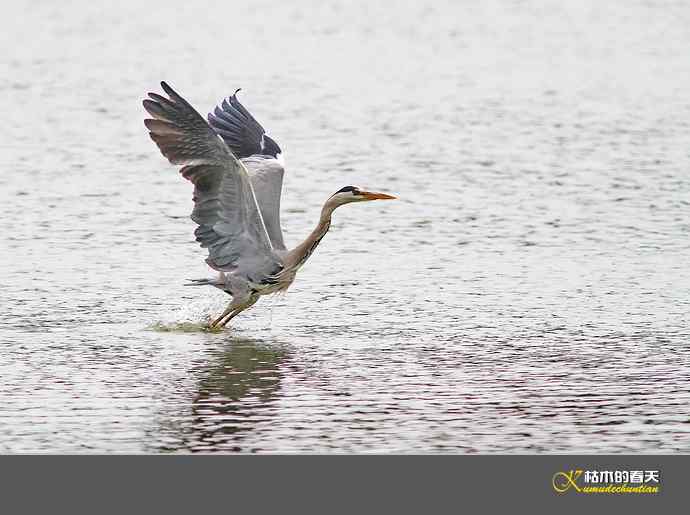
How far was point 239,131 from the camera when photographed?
13133 mm

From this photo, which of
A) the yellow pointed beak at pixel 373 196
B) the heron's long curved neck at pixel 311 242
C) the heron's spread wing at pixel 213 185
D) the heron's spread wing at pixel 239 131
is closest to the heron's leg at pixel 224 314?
the heron's spread wing at pixel 213 185

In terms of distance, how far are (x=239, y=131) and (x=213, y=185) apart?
1825mm

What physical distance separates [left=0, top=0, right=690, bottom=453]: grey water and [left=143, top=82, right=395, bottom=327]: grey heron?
0.41 m

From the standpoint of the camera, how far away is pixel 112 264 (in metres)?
13.8

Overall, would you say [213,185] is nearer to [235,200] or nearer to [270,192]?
[235,200]

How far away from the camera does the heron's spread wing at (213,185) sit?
11.1m

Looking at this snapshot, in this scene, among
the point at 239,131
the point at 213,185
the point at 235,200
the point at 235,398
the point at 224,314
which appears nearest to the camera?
the point at 235,398

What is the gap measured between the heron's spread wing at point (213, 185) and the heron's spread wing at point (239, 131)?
53.3 inches

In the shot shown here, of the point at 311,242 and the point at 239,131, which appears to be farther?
the point at 239,131
